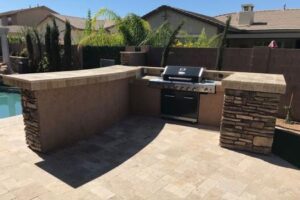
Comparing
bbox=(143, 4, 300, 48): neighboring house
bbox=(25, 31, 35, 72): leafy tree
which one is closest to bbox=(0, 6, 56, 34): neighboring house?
bbox=(25, 31, 35, 72): leafy tree

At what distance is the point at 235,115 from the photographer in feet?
18.7

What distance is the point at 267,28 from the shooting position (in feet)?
55.6

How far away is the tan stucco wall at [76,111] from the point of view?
17.5ft

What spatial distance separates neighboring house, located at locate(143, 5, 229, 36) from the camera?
16.5m

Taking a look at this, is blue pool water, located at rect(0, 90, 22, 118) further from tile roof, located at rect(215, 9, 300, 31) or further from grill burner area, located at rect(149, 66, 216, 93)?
tile roof, located at rect(215, 9, 300, 31)

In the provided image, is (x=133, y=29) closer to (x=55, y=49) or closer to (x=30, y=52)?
(x=55, y=49)

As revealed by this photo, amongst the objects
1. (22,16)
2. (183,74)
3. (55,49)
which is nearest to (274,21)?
(183,74)

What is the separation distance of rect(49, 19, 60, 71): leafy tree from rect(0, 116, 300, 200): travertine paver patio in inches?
348

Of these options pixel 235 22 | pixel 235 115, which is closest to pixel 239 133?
pixel 235 115

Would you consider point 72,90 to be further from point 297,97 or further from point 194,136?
point 297,97

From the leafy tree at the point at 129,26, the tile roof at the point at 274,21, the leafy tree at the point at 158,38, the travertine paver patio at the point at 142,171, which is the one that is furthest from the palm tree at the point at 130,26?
the tile roof at the point at 274,21

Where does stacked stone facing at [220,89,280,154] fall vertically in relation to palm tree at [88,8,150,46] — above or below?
below

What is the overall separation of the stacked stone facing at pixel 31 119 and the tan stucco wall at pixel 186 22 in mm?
13920

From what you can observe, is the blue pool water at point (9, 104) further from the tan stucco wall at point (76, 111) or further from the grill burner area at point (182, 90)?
the grill burner area at point (182, 90)
